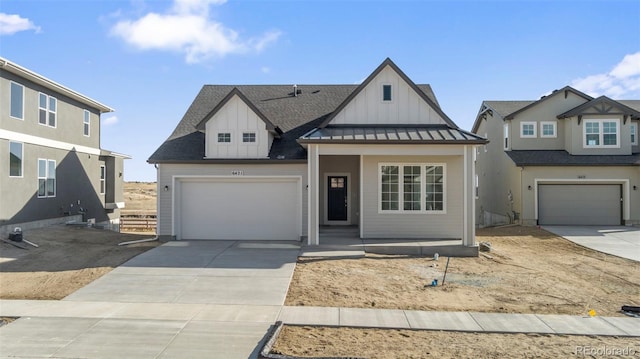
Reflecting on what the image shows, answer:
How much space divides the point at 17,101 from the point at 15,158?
85.2 inches

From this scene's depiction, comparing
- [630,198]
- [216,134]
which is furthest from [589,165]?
[216,134]

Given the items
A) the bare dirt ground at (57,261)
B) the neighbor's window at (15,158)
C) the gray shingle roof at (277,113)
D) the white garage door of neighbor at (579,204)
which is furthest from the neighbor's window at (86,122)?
the white garage door of neighbor at (579,204)

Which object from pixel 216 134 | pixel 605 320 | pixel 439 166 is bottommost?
pixel 605 320

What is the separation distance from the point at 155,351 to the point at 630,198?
863 inches

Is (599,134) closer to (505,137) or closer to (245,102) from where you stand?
(505,137)

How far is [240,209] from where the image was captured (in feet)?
46.8

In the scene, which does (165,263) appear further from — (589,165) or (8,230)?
(589,165)

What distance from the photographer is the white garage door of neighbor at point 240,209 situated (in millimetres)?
14133

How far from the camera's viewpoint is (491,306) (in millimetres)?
7445

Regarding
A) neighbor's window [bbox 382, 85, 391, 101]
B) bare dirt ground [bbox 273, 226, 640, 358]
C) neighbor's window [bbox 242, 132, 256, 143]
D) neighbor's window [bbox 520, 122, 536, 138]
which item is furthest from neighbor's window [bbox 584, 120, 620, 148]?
neighbor's window [bbox 242, 132, 256, 143]

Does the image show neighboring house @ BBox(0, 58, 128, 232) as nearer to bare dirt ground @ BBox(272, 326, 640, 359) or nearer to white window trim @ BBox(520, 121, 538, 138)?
bare dirt ground @ BBox(272, 326, 640, 359)

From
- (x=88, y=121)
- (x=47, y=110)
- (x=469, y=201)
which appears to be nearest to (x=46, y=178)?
(x=47, y=110)

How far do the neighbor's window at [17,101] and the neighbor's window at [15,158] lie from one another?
1.10 meters

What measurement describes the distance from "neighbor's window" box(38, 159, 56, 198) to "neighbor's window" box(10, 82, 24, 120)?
2.09 metres
